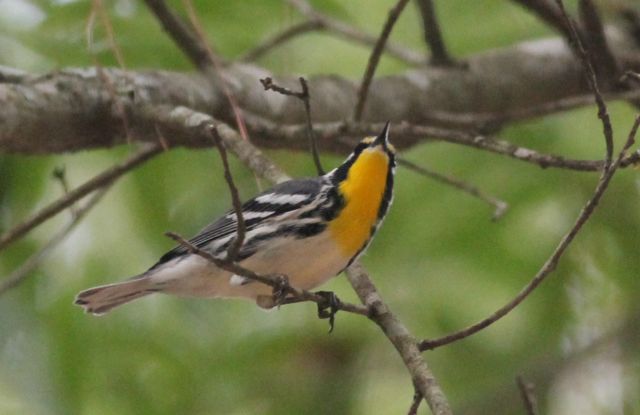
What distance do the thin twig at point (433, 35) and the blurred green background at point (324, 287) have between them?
0.28 metres

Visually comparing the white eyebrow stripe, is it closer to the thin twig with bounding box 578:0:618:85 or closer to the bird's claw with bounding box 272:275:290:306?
the bird's claw with bounding box 272:275:290:306

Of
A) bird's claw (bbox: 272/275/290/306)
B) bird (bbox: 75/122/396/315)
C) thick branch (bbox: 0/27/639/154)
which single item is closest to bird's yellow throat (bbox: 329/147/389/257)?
bird (bbox: 75/122/396/315)

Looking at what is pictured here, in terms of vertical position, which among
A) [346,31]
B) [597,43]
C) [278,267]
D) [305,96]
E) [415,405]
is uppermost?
[346,31]

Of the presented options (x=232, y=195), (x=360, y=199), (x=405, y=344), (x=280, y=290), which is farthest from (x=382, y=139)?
(x=232, y=195)

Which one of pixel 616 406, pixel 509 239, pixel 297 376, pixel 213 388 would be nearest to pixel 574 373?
pixel 616 406

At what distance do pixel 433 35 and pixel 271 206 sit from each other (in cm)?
155

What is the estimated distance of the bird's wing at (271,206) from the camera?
3578 millimetres

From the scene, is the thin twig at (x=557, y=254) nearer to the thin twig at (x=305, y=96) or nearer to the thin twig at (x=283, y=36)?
the thin twig at (x=305, y=96)

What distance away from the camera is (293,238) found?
350 centimetres

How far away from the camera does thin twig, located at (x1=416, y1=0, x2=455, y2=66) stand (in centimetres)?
459

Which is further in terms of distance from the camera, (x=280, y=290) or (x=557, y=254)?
(x=280, y=290)

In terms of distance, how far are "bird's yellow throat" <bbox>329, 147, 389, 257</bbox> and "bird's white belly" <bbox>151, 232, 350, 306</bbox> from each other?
0.05 metres

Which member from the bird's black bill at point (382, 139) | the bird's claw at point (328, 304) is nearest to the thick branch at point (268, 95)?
the bird's black bill at point (382, 139)

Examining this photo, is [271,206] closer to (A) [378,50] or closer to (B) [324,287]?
(A) [378,50]
